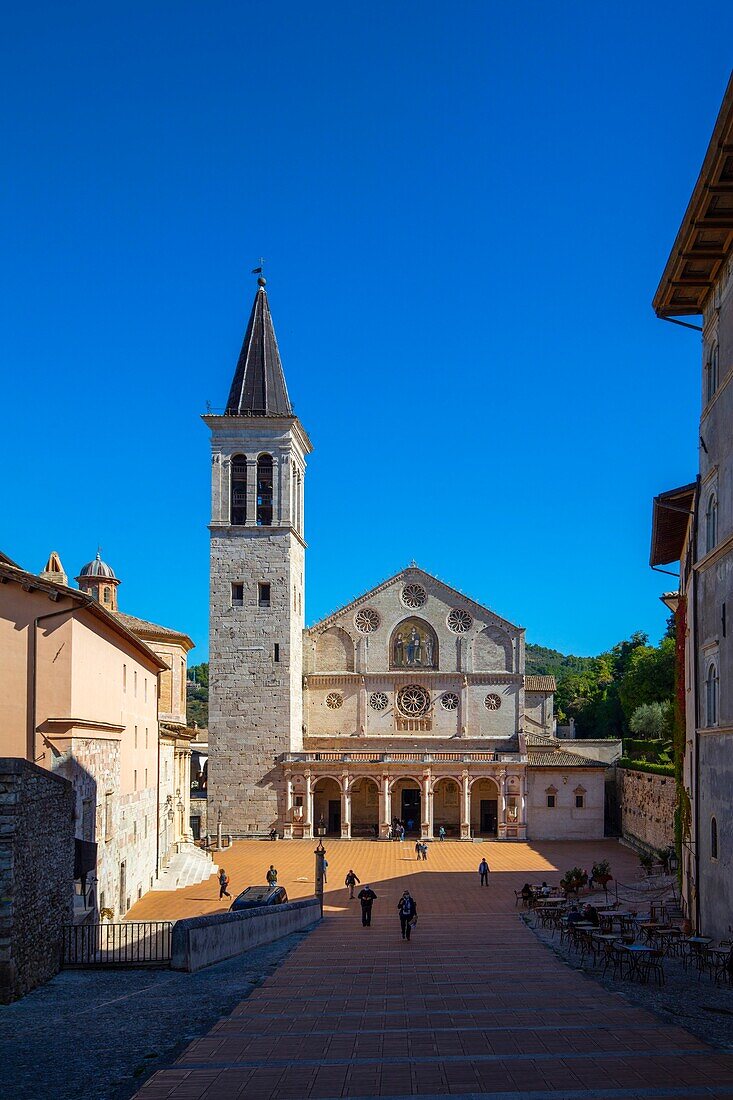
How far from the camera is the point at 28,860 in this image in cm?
1529

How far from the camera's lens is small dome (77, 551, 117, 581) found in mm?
44938

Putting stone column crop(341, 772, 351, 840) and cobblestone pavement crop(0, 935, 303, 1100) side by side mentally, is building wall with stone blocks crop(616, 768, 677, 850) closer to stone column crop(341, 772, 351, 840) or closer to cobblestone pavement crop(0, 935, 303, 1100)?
stone column crop(341, 772, 351, 840)

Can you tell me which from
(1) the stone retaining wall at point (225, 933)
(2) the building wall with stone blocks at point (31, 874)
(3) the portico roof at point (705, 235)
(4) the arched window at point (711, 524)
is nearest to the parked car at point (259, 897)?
(1) the stone retaining wall at point (225, 933)

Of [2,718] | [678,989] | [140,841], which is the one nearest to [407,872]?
[140,841]

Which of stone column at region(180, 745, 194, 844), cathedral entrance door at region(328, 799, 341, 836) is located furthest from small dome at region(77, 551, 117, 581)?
cathedral entrance door at region(328, 799, 341, 836)

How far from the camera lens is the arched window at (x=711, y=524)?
19.2m

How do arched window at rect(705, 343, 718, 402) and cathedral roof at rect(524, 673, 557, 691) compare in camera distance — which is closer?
arched window at rect(705, 343, 718, 402)

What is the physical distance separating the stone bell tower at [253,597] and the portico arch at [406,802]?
665 centimetres

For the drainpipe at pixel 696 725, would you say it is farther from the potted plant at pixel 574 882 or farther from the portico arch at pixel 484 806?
the portico arch at pixel 484 806

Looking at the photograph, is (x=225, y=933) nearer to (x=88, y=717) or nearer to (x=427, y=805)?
(x=88, y=717)

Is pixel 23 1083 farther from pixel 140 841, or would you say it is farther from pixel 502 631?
pixel 502 631

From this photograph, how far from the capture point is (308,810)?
54344 mm

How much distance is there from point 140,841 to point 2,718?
36.2ft

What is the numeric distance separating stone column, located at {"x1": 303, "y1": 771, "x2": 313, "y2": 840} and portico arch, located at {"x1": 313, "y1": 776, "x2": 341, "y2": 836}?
222cm
